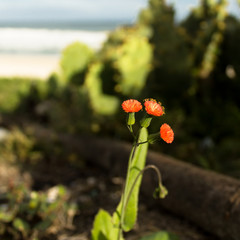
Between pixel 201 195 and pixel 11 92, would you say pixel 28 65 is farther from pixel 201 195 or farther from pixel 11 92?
pixel 201 195

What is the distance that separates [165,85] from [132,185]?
3.77 m

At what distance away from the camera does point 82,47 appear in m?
5.60

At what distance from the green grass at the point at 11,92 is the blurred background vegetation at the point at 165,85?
36.5 inches

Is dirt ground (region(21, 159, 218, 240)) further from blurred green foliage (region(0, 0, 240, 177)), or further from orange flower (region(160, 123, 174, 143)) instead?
orange flower (region(160, 123, 174, 143))

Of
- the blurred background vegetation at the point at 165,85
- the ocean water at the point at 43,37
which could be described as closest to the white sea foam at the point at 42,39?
the ocean water at the point at 43,37

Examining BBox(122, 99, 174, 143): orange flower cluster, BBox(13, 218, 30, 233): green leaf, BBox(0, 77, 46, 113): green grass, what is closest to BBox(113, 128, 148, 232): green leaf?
BBox(122, 99, 174, 143): orange flower cluster

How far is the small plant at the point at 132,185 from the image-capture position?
1.19 meters

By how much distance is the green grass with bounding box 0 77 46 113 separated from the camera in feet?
24.1

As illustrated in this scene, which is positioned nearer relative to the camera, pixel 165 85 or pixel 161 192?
pixel 161 192

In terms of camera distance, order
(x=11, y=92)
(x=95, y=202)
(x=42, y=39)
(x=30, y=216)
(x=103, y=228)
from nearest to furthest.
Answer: (x=103, y=228) → (x=30, y=216) → (x=95, y=202) → (x=11, y=92) → (x=42, y=39)

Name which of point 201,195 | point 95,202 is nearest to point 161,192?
point 201,195

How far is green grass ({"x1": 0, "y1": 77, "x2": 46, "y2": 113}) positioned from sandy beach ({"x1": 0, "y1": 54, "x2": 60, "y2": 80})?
2.24 m

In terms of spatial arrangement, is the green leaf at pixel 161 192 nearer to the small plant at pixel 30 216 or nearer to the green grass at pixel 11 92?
the small plant at pixel 30 216

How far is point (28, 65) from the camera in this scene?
50.8ft
